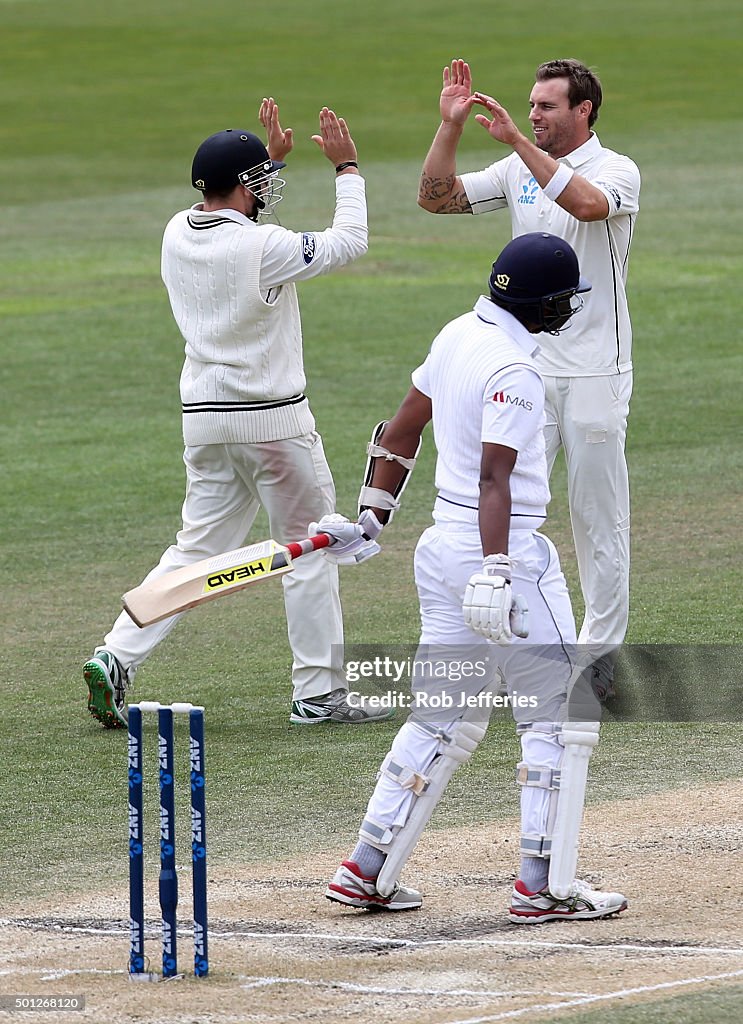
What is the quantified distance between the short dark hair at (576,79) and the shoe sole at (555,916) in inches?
145

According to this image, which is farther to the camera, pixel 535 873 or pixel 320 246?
pixel 320 246

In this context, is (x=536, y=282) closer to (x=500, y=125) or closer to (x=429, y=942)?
(x=500, y=125)

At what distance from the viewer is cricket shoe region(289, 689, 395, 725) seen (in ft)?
27.8

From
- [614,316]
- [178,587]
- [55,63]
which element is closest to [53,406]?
[614,316]

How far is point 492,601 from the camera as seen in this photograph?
5.61m

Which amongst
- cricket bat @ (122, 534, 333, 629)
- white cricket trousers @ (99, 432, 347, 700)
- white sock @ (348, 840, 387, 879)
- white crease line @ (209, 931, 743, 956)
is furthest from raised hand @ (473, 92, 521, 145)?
white crease line @ (209, 931, 743, 956)

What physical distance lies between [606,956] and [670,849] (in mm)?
1144

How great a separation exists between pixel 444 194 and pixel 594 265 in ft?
2.47

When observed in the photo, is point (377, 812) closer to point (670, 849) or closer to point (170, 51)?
point (670, 849)

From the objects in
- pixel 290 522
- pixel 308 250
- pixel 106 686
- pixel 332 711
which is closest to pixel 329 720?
pixel 332 711

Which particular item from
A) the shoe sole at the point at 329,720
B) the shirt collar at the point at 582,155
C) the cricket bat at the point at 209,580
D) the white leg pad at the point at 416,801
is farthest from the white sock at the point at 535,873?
the shirt collar at the point at 582,155

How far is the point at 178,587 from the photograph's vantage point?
6.08m

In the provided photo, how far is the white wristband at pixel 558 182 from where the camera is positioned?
25.3ft

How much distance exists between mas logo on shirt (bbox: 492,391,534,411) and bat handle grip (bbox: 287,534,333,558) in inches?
32.5
